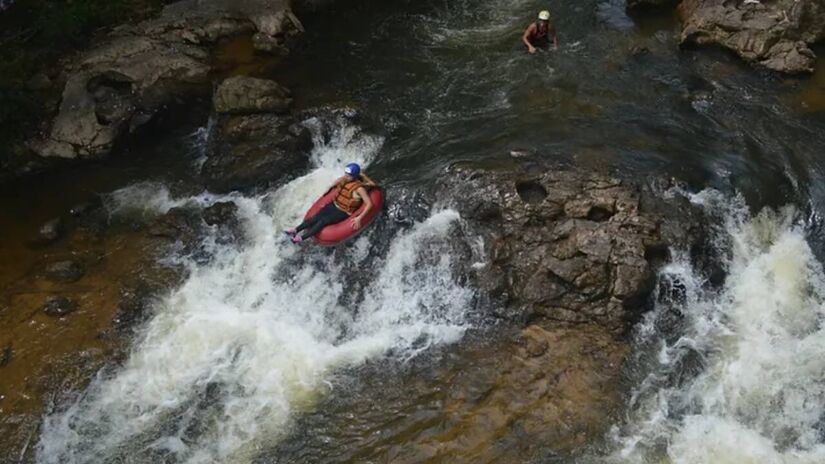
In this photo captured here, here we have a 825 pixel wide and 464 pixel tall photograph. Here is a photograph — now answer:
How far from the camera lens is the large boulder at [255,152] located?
1199cm

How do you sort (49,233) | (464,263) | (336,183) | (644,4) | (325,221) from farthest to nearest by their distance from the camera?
(644,4), (49,233), (336,183), (325,221), (464,263)

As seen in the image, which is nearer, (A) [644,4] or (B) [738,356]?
(B) [738,356]

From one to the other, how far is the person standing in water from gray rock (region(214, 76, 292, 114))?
5287 millimetres

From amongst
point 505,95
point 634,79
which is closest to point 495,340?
point 505,95

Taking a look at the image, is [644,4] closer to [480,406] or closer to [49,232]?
[480,406]

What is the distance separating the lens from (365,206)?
34.4 feet

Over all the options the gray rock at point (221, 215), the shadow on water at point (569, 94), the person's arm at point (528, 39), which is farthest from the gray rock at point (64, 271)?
the person's arm at point (528, 39)

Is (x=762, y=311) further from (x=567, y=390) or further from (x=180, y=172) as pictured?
(x=180, y=172)

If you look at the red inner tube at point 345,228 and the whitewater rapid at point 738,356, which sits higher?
the red inner tube at point 345,228

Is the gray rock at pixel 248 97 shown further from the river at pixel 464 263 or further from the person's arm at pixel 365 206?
the person's arm at pixel 365 206

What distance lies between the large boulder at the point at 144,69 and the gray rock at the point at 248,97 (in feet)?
4.47

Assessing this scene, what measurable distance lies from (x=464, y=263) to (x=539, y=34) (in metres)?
6.50

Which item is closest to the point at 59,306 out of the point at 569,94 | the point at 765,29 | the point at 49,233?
the point at 49,233

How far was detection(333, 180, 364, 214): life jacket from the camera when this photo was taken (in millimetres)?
10539
